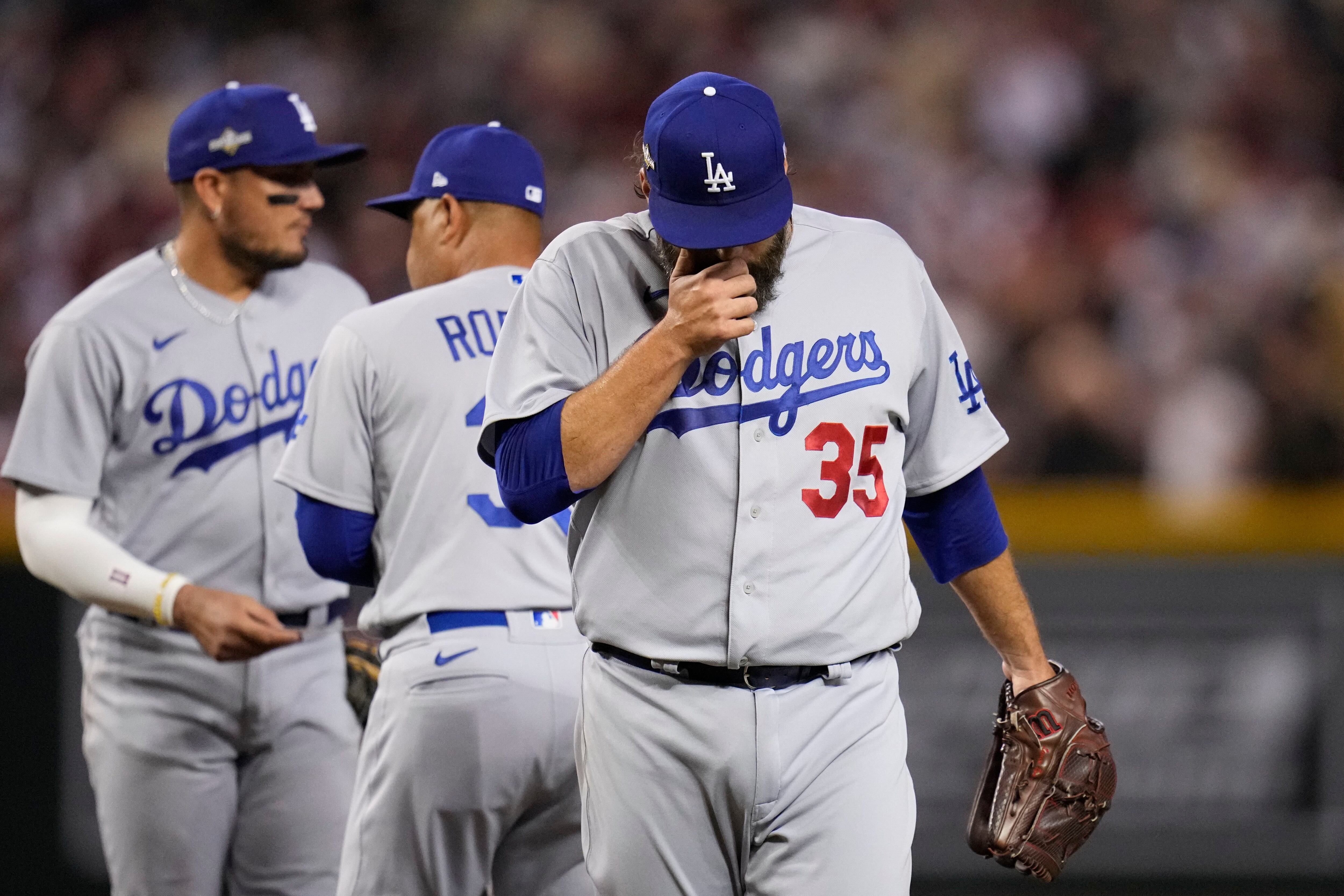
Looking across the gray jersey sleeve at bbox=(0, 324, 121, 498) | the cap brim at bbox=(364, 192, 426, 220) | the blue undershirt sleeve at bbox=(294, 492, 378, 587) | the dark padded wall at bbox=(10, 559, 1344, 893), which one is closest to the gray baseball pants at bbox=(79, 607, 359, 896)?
A: the gray jersey sleeve at bbox=(0, 324, 121, 498)

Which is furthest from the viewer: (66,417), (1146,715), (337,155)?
(1146,715)

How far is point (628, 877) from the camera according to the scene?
8.36 feet

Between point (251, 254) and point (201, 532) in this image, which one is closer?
point (201, 532)

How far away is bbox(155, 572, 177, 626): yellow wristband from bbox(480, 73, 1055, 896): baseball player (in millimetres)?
1327

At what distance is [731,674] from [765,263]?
66 cm

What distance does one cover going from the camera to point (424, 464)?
3.30m

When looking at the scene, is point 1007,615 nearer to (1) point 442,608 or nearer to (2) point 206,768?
(1) point 442,608

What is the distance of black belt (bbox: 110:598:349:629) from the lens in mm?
3828

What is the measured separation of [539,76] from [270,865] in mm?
6502

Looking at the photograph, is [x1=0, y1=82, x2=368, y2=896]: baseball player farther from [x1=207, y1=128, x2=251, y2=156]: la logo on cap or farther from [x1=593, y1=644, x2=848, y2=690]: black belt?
[x1=593, y1=644, x2=848, y2=690]: black belt

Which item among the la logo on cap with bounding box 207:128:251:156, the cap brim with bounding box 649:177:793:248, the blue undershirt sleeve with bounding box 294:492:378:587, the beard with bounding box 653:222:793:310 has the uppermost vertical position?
the la logo on cap with bounding box 207:128:251:156

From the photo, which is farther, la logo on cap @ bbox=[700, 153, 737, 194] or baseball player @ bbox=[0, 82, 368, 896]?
baseball player @ bbox=[0, 82, 368, 896]

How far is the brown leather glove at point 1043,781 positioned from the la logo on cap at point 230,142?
7.55 ft

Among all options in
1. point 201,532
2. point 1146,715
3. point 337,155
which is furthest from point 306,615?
point 1146,715
